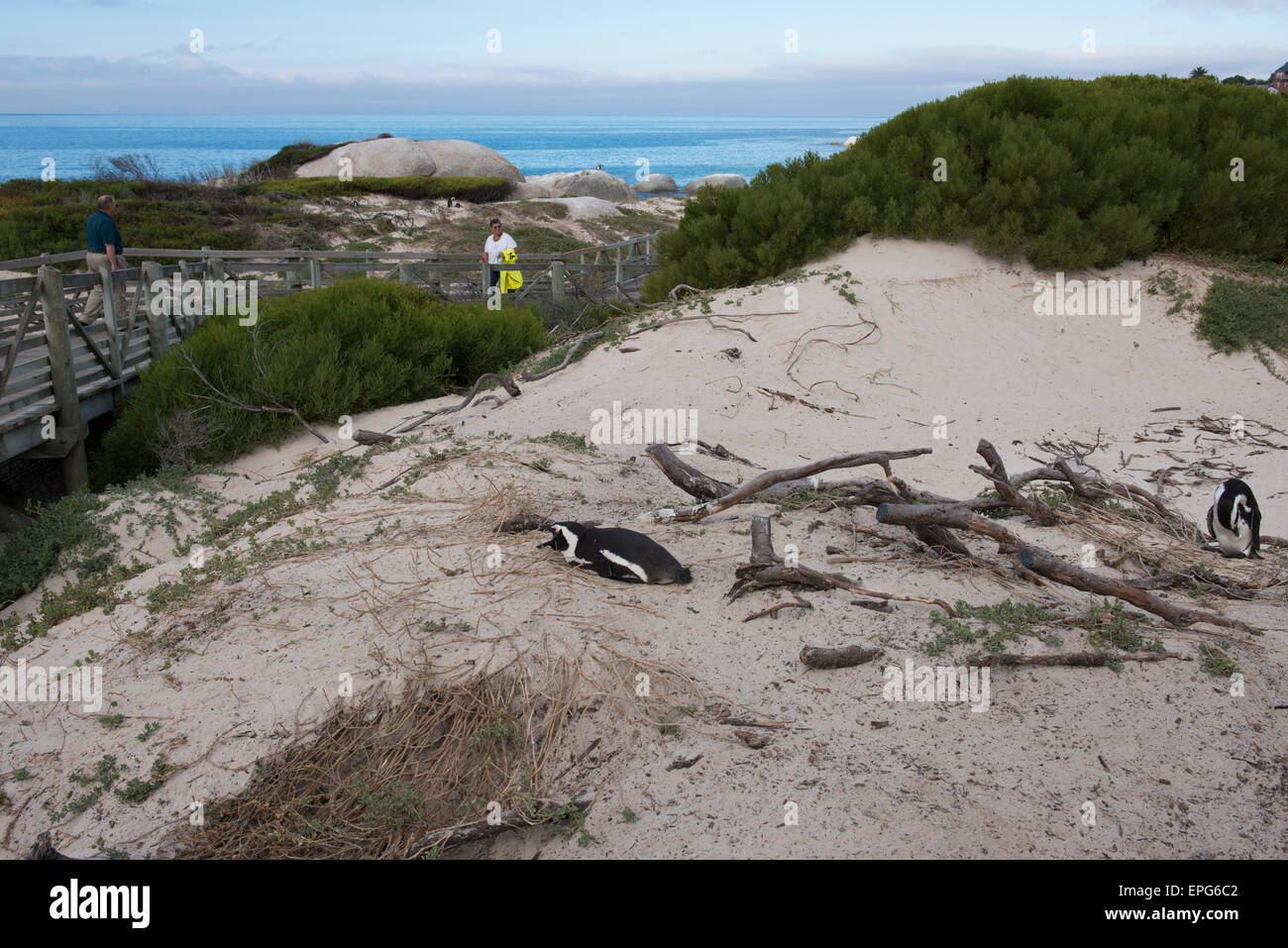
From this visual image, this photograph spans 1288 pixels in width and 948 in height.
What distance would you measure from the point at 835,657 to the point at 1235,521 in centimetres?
298

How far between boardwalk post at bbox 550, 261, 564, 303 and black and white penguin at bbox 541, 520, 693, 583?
31.1ft

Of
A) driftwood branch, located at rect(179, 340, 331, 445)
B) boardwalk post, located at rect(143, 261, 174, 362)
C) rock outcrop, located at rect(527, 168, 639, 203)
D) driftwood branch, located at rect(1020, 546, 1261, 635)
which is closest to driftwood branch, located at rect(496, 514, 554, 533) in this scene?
driftwood branch, located at rect(1020, 546, 1261, 635)

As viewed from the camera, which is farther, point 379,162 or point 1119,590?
point 379,162

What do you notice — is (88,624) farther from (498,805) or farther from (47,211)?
(47,211)

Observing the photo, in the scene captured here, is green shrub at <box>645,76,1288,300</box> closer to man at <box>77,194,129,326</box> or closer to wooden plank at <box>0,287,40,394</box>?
man at <box>77,194,129,326</box>

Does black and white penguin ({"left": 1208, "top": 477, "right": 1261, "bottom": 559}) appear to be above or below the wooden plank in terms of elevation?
below

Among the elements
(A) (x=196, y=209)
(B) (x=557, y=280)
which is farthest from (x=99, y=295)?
(A) (x=196, y=209)

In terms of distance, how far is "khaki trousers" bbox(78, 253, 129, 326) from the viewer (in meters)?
10.3

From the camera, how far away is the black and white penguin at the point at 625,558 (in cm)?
418

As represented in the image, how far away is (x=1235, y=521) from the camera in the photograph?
16.2ft

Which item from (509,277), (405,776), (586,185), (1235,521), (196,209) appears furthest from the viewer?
(586,185)

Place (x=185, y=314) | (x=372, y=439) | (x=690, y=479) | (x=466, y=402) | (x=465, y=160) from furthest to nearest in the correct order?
(x=465, y=160) → (x=185, y=314) → (x=466, y=402) → (x=372, y=439) → (x=690, y=479)

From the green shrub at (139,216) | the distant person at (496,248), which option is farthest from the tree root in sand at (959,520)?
the green shrub at (139,216)

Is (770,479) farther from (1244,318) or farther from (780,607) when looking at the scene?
(1244,318)
